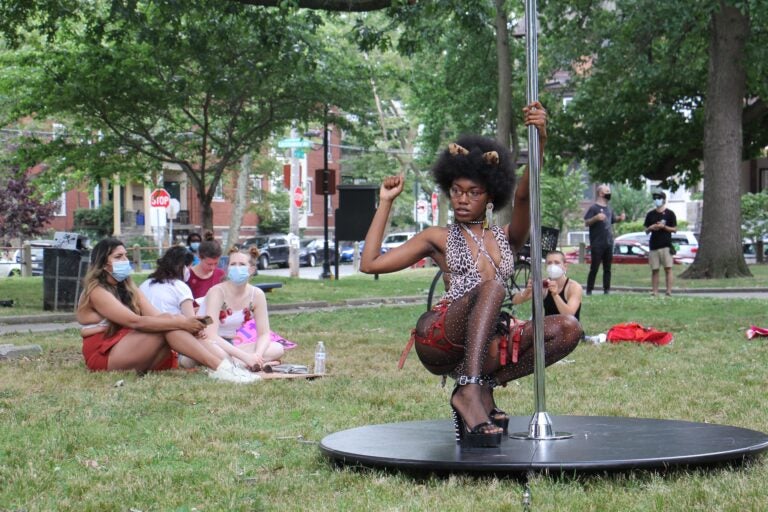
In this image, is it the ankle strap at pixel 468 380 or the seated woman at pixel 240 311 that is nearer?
the ankle strap at pixel 468 380

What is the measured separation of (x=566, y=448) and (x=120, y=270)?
5.21 m

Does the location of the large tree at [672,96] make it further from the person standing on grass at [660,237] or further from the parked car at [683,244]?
the parked car at [683,244]

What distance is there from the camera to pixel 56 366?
10.4 meters

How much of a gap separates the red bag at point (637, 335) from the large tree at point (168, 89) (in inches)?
390

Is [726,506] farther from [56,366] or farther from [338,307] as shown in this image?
[338,307]

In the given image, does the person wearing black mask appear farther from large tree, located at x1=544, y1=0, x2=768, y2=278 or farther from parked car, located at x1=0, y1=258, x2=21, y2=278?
parked car, located at x1=0, y1=258, x2=21, y2=278

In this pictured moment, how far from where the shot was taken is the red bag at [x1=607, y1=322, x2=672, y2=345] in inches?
459

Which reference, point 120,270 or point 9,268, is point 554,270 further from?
point 9,268

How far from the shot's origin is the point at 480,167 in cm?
574

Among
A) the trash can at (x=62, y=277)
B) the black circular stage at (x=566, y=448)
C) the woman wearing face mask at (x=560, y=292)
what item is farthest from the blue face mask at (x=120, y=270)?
the trash can at (x=62, y=277)

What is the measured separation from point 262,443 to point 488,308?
1.61 m

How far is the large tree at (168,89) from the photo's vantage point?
2253 cm

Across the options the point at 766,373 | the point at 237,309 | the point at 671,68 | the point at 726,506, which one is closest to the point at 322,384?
the point at 237,309

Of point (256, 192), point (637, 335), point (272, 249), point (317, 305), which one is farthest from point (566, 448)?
point (256, 192)
